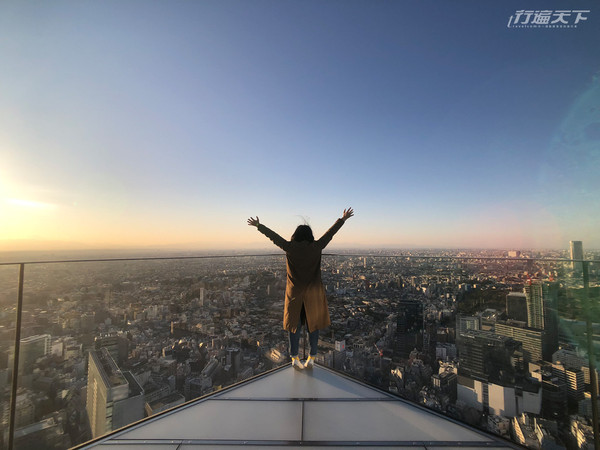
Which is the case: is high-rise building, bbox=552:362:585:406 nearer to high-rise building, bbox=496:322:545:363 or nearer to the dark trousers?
high-rise building, bbox=496:322:545:363

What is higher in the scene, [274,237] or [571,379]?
[274,237]

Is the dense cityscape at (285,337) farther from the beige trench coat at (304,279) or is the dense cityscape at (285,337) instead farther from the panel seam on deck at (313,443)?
the beige trench coat at (304,279)

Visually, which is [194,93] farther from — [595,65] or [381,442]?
[595,65]

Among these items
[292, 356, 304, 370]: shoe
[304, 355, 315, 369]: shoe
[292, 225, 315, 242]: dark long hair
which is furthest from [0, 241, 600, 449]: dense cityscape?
[292, 225, 315, 242]: dark long hair

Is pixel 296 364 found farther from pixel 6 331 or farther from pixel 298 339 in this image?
pixel 6 331

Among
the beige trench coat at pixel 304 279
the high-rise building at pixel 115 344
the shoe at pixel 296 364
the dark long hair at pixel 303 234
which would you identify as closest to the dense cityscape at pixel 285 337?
the high-rise building at pixel 115 344

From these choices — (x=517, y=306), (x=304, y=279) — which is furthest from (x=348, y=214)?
(x=517, y=306)

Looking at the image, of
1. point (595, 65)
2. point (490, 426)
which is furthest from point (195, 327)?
point (595, 65)
